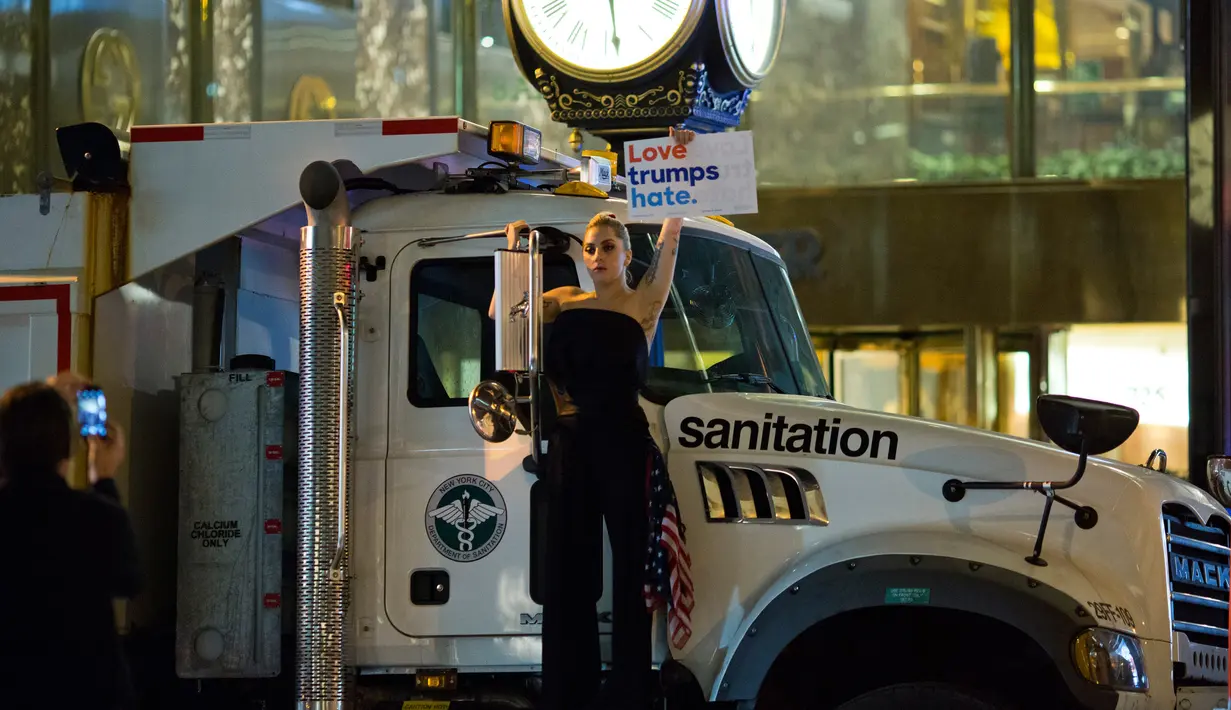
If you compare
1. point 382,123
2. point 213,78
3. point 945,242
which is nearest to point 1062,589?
point 382,123

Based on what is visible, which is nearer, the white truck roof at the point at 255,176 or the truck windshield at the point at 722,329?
the truck windshield at the point at 722,329

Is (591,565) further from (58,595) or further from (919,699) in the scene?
(58,595)

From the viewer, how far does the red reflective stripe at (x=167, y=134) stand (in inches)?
237

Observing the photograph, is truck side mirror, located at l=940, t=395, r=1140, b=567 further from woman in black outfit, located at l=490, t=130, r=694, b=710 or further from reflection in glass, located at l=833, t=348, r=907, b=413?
reflection in glass, located at l=833, t=348, r=907, b=413

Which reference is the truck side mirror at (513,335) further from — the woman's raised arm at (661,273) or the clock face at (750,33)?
the clock face at (750,33)

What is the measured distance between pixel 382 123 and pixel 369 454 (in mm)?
1198

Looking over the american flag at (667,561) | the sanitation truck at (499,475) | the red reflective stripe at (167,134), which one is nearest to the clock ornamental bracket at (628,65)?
the sanitation truck at (499,475)

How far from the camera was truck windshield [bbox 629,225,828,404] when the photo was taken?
573 centimetres

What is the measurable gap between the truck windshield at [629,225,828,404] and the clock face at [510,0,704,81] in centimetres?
92

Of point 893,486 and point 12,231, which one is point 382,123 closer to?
point 12,231

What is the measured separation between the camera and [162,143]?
238 inches

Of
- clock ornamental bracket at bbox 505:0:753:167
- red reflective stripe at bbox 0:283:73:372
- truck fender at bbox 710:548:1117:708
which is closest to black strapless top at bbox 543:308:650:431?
truck fender at bbox 710:548:1117:708

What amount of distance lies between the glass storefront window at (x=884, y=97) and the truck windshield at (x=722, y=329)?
9.55m

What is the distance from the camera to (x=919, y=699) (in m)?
5.17
